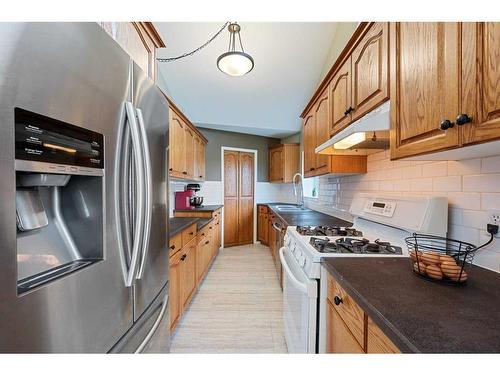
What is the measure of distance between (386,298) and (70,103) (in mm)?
1134

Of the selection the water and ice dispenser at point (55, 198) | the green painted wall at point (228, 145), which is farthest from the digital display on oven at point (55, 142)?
the green painted wall at point (228, 145)

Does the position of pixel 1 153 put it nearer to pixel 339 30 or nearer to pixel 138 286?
Result: pixel 138 286

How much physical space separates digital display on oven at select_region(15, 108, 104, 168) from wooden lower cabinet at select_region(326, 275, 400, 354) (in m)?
1.03

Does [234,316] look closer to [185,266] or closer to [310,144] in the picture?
[185,266]

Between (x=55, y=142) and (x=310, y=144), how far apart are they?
2435mm

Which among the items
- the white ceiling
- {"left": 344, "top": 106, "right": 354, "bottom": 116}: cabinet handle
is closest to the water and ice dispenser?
{"left": 344, "top": 106, "right": 354, "bottom": 116}: cabinet handle

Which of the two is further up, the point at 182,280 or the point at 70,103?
the point at 70,103

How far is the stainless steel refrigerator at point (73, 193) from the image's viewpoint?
511mm

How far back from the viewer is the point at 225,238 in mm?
4711

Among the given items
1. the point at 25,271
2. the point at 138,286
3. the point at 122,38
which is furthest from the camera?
the point at 122,38

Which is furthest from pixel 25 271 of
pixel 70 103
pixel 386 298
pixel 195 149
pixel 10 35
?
pixel 195 149

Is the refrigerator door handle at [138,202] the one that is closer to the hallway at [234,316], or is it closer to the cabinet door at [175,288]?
the cabinet door at [175,288]

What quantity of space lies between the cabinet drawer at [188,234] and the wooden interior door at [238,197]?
91.8 inches

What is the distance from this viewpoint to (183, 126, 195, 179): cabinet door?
315 cm
